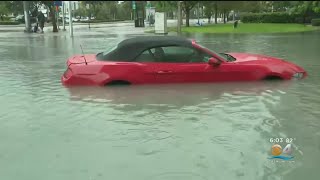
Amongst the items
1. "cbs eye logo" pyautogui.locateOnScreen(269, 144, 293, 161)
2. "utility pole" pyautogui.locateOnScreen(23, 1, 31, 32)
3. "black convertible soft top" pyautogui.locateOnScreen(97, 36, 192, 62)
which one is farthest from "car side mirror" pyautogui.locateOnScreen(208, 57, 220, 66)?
"utility pole" pyautogui.locateOnScreen(23, 1, 31, 32)

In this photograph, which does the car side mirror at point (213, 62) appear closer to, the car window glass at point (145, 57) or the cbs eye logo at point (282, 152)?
the car window glass at point (145, 57)

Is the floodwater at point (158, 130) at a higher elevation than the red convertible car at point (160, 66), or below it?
below

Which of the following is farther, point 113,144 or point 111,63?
point 111,63

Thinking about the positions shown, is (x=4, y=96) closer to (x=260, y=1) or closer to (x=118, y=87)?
(x=118, y=87)

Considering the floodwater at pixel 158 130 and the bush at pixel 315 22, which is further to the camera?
the bush at pixel 315 22

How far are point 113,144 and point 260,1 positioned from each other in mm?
3705

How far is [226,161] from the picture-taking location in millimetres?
5328

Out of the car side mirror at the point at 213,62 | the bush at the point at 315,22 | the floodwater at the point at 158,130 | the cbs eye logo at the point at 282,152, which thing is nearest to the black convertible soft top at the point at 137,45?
the car side mirror at the point at 213,62

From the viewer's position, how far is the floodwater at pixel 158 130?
5.11m

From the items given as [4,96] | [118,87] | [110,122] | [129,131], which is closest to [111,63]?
[118,87]

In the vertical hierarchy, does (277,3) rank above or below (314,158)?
above

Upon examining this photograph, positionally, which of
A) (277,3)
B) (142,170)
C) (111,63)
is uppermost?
(277,3)

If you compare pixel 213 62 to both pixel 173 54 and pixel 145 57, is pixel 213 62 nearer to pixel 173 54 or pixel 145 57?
pixel 173 54

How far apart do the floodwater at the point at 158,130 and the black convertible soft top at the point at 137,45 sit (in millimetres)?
711
